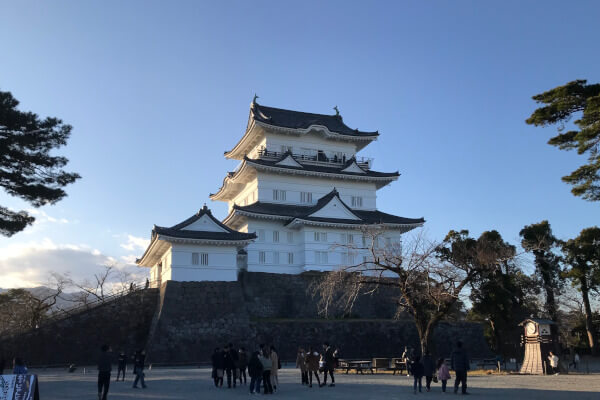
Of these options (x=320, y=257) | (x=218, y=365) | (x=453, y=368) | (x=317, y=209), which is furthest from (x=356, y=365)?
(x=317, y=209)

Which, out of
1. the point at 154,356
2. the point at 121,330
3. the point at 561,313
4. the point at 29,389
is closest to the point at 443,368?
the point at 29,389

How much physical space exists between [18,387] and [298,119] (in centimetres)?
3628

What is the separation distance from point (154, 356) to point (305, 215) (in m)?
13.3

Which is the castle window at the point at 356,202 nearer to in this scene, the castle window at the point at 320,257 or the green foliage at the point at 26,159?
the castle window at the point at 320,257

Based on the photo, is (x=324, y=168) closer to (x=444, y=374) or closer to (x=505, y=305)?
(x=505, y=305)

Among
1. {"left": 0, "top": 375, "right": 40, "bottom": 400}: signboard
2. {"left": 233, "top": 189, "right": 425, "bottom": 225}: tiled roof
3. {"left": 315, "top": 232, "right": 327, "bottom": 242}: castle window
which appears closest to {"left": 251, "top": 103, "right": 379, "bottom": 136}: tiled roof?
{"left": 233, "top": 189, "right": 425, "bottom": 225}: tiled roof

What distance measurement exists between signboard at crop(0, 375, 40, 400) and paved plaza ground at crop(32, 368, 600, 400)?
14.0 ft

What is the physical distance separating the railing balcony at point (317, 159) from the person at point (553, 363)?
2371cm

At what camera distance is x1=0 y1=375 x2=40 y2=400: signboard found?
9914mm

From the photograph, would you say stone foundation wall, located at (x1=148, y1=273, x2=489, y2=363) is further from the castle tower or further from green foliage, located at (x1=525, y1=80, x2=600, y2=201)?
green foliage, located at (x1=525, y1=80, x2=600, y2=201)

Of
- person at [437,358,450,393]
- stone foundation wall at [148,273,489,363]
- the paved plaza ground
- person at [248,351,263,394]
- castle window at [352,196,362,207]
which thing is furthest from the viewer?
castle window at [352,196,362,207]

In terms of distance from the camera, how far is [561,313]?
41250mm

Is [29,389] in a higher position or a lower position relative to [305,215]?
lower

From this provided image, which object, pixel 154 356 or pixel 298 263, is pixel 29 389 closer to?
pixel 154 356
